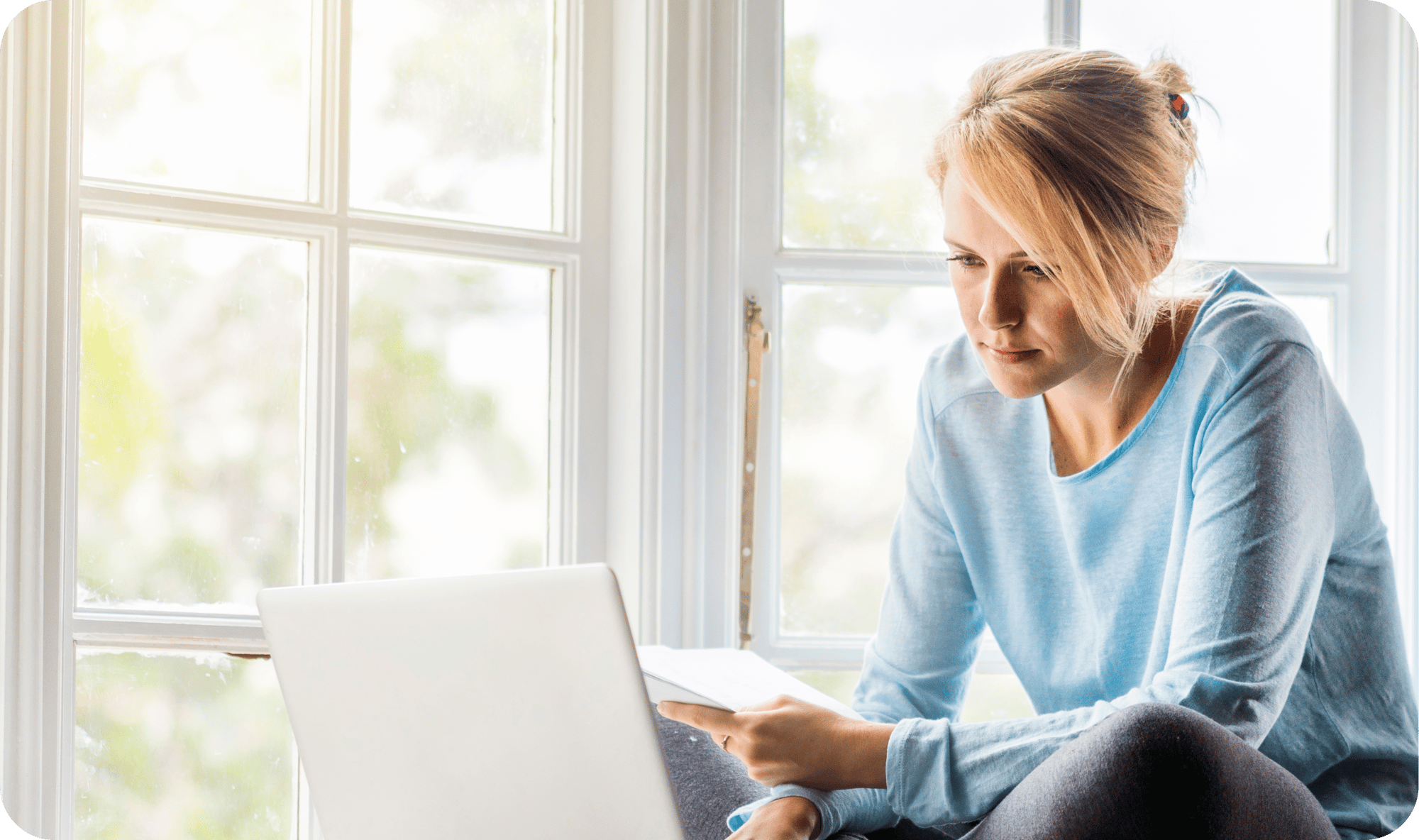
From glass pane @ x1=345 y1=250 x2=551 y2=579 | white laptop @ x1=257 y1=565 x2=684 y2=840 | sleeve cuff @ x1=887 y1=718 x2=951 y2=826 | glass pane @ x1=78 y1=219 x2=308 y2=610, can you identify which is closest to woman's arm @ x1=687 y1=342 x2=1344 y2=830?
sleeve cuff @ x1=887 y1=718 x2=951 y2=826

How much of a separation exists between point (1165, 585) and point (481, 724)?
0.64 metres

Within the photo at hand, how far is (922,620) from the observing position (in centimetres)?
109

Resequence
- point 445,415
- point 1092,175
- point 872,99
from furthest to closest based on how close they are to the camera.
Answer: point 872,99 → point 445,415 → point 1092,175

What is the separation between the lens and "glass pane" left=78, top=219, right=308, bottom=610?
1.13m

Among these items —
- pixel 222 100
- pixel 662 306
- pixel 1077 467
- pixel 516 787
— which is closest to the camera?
pixel 516 787

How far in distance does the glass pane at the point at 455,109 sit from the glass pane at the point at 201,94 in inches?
3.1

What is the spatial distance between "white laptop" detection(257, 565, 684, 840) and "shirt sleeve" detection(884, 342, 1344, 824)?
26 centimetres

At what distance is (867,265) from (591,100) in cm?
46

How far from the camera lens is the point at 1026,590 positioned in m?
1.08

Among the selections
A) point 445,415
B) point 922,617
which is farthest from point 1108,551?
point 445,415

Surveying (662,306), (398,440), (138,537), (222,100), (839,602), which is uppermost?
(222,100)

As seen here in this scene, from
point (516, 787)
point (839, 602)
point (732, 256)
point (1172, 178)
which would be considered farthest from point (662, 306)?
point (516, 787)

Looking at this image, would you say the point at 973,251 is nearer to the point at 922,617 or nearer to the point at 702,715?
the point at 922,617

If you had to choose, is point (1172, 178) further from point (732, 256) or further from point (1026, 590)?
point (732, 256)
